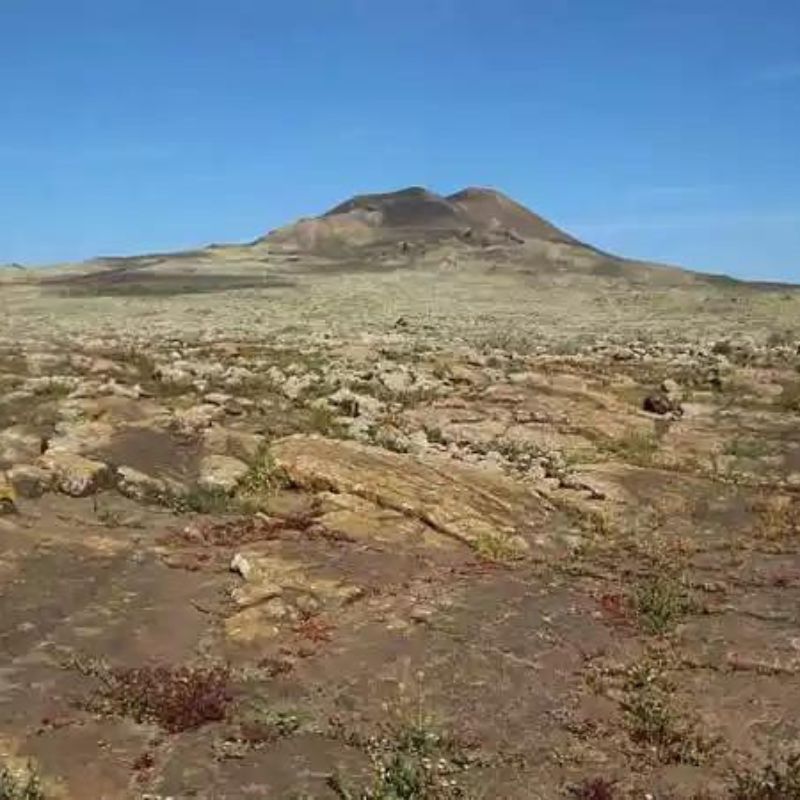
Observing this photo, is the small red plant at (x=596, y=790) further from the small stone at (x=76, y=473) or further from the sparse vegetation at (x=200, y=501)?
the small stone at (x=76, y=473)

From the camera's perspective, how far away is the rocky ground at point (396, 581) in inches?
445

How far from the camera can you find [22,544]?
55.6 ft

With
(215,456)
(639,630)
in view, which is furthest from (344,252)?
(639,630)

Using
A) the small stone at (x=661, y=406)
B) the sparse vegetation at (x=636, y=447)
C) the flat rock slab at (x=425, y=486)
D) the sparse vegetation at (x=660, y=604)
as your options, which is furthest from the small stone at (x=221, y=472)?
the small stone at (x=661, y=406)

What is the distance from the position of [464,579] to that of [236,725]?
571 centimetres

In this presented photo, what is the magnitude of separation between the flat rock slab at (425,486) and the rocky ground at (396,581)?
8cm

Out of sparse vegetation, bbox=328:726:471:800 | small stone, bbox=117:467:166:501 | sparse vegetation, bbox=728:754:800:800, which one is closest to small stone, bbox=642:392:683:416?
small stone, bbox=117:467:166:501

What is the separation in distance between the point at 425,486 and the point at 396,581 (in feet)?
13.5

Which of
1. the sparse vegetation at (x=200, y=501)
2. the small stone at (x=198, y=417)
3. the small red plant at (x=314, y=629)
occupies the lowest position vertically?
the small red plant at (x=314, y=629)

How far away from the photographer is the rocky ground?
11312mm

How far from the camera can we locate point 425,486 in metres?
20.2

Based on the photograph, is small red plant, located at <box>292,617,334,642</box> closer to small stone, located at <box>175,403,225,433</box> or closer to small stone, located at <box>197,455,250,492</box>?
small stone, located at <box>197,455,250,492</box>

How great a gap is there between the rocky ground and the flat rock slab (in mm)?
78

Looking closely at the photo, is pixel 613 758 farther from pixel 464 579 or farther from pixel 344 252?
pixel 344 252
